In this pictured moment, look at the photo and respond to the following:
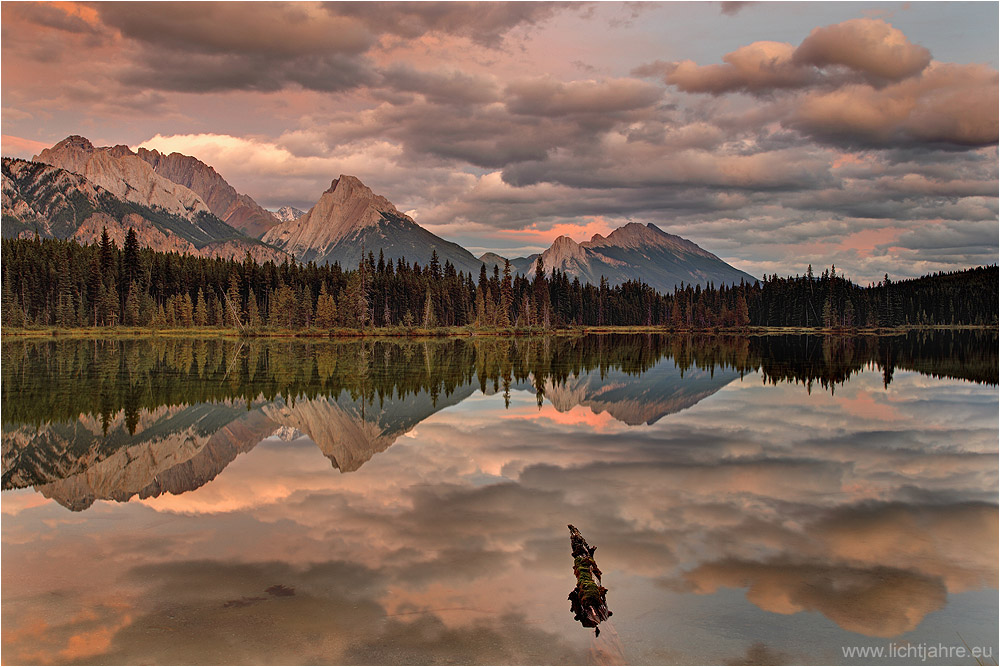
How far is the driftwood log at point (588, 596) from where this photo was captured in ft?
41.1

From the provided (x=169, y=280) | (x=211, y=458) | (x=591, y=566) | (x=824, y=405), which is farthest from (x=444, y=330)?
(x=591, y=566)

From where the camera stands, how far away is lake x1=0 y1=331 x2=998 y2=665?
11977 millimetres

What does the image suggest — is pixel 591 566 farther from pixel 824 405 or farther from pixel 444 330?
pixel 444 330

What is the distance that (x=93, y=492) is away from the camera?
21.3 m

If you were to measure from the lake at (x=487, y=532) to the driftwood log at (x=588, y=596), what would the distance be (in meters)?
0.19

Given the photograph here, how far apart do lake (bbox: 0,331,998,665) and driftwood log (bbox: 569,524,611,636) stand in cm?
19

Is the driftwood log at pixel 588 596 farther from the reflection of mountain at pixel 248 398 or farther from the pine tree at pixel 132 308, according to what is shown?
the pine tree at pixel 132 308

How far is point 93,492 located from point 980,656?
77.2ft

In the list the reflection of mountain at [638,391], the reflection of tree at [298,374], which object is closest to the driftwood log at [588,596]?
the reflection of mountain at [638,391]

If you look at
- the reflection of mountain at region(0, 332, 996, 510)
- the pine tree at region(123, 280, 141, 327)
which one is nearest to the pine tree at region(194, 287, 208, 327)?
the pine tree at region(123, 280, 141, 327)

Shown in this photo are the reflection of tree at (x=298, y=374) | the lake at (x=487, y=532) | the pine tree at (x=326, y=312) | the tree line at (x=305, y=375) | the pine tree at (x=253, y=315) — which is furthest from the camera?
the pine tree at (x=253, y=315)

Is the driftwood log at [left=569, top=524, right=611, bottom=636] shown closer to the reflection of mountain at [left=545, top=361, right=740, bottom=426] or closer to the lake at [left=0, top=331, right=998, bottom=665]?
the lake at [left=0, top=331, right=998, bottom=665]

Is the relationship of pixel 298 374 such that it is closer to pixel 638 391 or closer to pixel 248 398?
pixel 248 398

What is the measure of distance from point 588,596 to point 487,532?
4854mm
